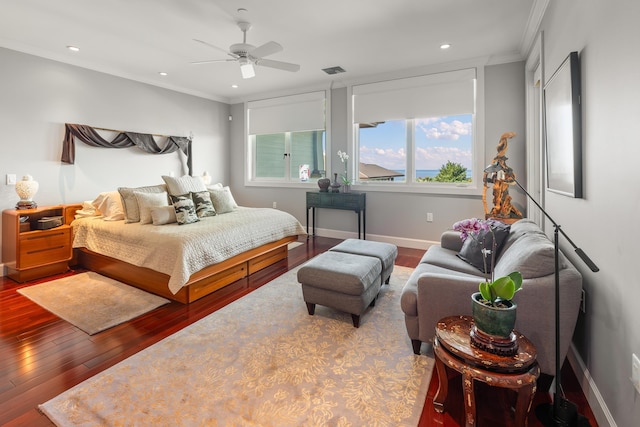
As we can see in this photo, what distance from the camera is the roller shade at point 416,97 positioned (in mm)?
4340

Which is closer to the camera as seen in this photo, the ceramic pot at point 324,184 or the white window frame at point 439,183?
the white window frame at point 439,183

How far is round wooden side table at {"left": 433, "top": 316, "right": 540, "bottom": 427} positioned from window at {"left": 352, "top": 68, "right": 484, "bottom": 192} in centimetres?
339

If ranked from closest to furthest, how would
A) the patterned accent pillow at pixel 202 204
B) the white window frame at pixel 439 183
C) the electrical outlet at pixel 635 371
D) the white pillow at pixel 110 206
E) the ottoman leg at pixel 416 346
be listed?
the electrical outlet at pixel 635 371 < the ottoman leg at pixel 416 346 < the white pillow at pixel 110 206 < the patterned accent pillow at pixel 202 204 < the white window frame at pixel 439 183

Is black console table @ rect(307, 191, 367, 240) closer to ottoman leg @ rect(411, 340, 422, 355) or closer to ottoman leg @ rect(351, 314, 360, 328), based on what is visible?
ottoman leg @ rect(351, 314, 360, 328)

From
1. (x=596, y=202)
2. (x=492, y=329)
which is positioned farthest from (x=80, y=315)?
(x=596, y=202)

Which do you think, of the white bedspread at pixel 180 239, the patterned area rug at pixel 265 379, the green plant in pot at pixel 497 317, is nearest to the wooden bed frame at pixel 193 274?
the white bedspread at pixel 180 239

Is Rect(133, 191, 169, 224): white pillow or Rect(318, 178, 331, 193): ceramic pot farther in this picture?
Rect(318, 178, 331, 193): ceramic pot

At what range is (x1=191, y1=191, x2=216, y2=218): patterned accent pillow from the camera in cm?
397

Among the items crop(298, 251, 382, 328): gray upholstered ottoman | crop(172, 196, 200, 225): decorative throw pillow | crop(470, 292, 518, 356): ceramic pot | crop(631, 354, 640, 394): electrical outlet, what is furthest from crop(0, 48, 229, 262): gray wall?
crop(631, 354, 640, 394): electrical outlet

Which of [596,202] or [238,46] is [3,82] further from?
[596,202]

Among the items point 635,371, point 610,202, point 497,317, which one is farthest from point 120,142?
point 635,371

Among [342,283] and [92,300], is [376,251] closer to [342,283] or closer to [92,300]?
[342,283]

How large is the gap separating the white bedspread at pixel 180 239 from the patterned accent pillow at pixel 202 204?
0.38ft

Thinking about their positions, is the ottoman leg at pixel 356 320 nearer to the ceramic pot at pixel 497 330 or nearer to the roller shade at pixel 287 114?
the ceramic pot at pixel 497 330
